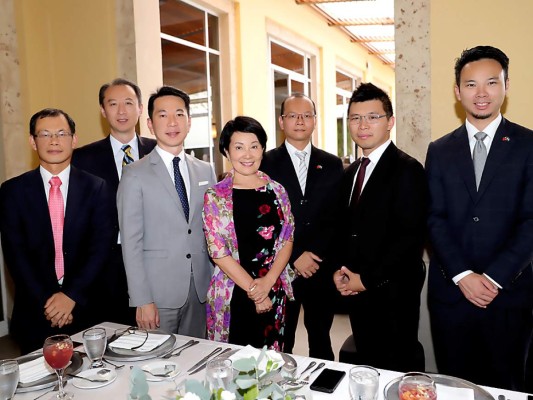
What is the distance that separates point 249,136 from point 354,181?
2.06ft

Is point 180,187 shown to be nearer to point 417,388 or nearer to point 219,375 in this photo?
point 219,375

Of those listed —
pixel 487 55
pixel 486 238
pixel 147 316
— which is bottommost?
pixel 147 316

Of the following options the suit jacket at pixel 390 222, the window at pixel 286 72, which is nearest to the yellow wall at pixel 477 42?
the suit jacket at pixel 390 222

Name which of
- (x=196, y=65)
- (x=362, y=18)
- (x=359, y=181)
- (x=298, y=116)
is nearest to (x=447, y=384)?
(x=359, y=181)

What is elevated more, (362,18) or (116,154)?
(362,18)

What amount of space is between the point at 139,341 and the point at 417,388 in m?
0.95

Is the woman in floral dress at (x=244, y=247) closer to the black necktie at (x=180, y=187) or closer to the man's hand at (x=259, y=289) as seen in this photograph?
the man's hand at (x=259, y=289)

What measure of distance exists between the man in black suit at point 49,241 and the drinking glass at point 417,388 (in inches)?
68.1

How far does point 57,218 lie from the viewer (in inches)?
90.4

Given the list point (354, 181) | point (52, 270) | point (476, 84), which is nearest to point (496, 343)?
point (354, 181)

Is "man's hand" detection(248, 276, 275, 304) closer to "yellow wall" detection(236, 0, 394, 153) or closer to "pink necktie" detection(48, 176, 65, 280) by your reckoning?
"pink necktie" detection(48, 176, 65, 280)

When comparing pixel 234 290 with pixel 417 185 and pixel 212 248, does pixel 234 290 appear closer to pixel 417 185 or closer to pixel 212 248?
pixel 212 248

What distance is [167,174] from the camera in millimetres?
2248

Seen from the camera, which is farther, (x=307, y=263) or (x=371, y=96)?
(x=307, y=263)
